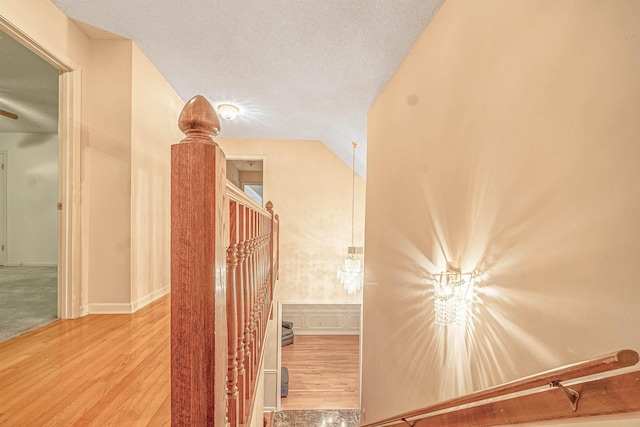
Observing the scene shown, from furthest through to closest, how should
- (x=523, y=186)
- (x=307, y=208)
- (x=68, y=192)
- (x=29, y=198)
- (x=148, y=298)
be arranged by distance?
(x=307, y=208), (x=29, y=198), (x=148, y=298), (x=68, y=192), (x=523, y=186)

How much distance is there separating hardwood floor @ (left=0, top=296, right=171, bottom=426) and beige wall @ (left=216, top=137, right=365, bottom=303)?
3.72m

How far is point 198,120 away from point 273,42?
227cm

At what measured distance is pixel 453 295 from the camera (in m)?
1.44

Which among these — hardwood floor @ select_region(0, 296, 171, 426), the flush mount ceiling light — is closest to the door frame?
hardwood floor @ select_region(0, 296, 171, 426)

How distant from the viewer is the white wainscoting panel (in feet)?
23.7

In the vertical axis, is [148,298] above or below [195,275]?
below

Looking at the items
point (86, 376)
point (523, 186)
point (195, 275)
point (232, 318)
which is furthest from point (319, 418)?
point (195, 275)

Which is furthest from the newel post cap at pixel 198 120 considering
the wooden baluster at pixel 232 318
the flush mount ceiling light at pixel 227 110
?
the flush mount ceiling light at pixel 227 110

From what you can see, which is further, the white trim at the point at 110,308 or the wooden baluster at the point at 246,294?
the white trim at the point at 110,308

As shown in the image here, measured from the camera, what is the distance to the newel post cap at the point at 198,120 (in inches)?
23.5

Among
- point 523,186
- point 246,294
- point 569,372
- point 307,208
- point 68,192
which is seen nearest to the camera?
point 569,372

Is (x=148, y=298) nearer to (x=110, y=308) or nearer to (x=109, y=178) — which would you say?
(x=110, y=308)

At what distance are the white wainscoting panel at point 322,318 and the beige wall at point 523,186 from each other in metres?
5.38

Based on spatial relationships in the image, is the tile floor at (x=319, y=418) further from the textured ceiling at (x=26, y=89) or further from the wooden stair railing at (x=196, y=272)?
the textured ceiling at (x=26, y=89)
